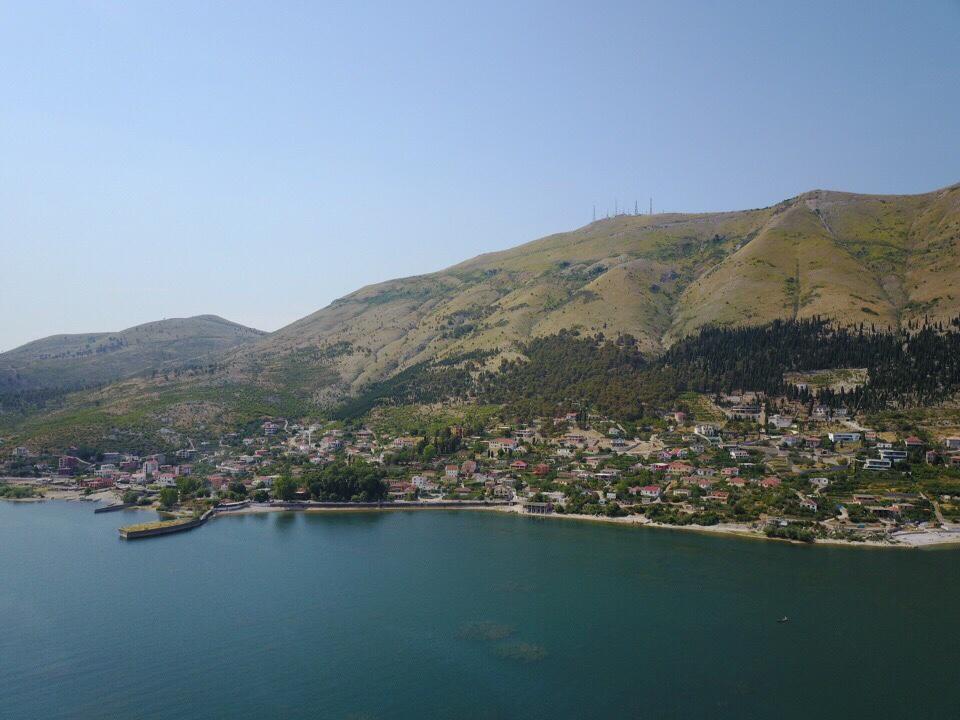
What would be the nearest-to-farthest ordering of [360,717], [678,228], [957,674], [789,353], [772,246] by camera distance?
1. [360,717]
2. [957,674]
3. [789,353]
4. [772,246]
5. [678,228]

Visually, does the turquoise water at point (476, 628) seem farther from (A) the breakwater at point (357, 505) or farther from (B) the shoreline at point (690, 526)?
(A) the breakwater at point (357, 505)

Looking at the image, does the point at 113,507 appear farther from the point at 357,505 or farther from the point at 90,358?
the point at 90,358

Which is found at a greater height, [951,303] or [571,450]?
[951,303]

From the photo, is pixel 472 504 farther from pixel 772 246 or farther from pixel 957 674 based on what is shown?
pixel 772 246

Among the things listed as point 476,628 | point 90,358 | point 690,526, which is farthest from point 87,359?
point 476,628

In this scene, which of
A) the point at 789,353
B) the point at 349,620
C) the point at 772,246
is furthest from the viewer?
the point at 772,246

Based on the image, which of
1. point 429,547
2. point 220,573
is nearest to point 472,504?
point 429,547

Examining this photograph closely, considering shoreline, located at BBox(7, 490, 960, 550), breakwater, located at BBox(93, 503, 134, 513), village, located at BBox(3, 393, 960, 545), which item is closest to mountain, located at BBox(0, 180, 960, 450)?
village, located at BBox(3, 393, 960, 545)
